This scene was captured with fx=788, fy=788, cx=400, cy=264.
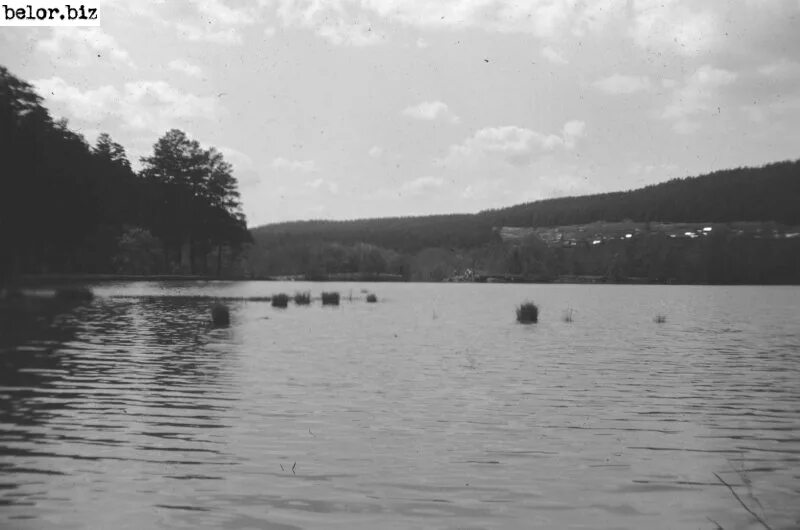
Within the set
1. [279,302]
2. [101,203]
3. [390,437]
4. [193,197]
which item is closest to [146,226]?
[193,197]

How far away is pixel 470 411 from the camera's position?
50.3 ft

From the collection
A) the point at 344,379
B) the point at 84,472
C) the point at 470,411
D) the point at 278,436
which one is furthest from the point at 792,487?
the point at 344,379

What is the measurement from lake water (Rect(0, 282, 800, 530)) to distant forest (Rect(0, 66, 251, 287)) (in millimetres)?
23918

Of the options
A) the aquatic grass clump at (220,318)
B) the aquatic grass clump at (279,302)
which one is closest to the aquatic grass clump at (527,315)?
the aquatic grass clump at (220,318)

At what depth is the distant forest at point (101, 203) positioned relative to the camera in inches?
1906

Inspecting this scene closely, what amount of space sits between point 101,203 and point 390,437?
230 feet

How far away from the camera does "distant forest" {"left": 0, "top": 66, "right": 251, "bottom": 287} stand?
48.4m

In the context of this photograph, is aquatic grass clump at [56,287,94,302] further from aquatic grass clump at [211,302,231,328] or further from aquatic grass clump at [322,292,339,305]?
aquatic grass clump at [211,302,231,328]

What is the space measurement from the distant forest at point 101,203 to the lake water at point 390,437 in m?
23.9

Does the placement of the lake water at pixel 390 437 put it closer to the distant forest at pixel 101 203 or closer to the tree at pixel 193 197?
the distant forest at pixel 101 203

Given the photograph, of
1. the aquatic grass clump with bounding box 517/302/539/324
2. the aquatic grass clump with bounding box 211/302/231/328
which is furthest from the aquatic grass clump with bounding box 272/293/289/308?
the aquatic grass clump with bounding box 517/302/539/324

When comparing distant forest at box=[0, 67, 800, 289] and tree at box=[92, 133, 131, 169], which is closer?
distant forest at box=[0, 67, 800, 289]

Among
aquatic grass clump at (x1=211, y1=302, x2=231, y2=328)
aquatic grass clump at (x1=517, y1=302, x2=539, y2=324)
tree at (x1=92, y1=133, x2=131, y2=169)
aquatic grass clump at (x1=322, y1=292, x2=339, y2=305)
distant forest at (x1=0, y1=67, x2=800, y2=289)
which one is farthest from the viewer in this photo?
tree at (x1=92, y1=133, x2=131, y2=169)

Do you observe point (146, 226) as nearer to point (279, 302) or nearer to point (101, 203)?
point (101, 203)
